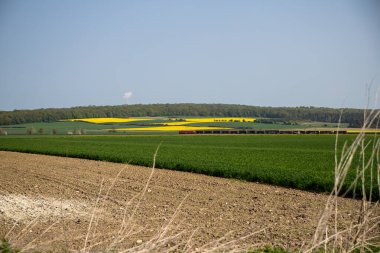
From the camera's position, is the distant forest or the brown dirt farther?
the distant forest

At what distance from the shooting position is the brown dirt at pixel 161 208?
8.74m

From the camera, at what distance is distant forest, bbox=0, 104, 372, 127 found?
109 m

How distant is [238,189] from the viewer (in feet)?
55.8

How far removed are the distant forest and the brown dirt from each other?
90320 millimetres

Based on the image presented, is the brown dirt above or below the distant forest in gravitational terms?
below

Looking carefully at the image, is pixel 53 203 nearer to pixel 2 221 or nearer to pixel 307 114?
pixel 2 221

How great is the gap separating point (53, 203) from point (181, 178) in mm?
7957

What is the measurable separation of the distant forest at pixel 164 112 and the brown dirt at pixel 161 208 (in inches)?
3556

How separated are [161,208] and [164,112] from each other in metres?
118

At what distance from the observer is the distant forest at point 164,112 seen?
109 metres

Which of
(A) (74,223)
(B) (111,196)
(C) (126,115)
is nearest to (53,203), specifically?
(B) (111,196)

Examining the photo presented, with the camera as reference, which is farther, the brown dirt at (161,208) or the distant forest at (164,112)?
the distant forest at (164,112)

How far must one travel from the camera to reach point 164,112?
427 feet

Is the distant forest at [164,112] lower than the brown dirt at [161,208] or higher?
higher
